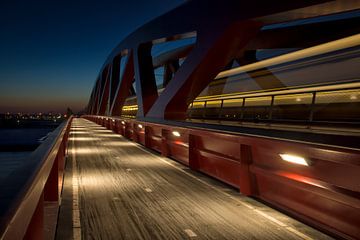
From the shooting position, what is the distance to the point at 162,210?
6.09 m

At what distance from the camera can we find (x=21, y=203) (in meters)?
2.01

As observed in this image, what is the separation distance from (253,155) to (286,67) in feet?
32.7

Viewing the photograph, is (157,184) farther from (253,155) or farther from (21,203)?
(21,203)

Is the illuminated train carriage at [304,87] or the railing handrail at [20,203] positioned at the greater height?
the illuminated train carriage at [304,87]

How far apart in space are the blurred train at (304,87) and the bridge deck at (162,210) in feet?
18.5

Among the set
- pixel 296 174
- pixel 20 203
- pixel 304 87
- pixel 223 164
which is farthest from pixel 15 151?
pixel 20 203

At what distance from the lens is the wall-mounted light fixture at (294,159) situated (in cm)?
523

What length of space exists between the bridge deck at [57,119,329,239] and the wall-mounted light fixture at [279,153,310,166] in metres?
0.89

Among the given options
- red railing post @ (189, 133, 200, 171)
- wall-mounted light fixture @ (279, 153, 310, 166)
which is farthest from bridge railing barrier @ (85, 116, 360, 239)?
red railing post @ (189, 133, 200, 171)

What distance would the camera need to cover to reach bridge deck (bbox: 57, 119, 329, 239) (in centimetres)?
493

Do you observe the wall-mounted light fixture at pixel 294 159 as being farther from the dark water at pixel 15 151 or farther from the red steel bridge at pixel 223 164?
the dark water at pixel 15 151

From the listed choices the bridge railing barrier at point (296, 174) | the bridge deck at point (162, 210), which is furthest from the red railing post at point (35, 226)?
the bridge railing barrier at point (296, 174)

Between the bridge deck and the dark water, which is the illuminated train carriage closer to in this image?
the bridge deck

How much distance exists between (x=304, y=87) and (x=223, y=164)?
7.56 meters
